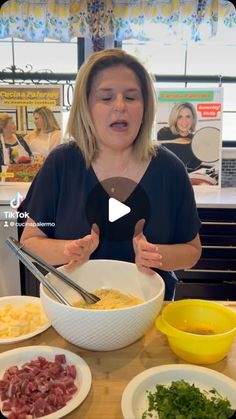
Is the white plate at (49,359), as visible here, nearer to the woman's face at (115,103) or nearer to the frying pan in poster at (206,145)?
the woman's face at (115,103)

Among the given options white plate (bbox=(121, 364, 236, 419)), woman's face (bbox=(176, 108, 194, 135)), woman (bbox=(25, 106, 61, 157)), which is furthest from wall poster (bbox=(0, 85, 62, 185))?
white plate (bbox=(121, 364, 236, 419))

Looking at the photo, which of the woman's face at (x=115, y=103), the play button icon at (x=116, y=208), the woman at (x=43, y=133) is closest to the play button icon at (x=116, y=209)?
the play button icon at (x=116, y=208)

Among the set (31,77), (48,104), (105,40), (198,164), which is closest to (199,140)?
(198,164)

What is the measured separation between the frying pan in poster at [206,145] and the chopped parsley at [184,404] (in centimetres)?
117

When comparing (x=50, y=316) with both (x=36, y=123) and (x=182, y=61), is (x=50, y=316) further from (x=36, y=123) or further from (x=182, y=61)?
(x=182, y=61)

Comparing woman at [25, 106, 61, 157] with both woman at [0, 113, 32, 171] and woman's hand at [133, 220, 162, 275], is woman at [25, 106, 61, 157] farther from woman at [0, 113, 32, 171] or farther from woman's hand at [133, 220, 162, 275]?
woman's hand at [133, 220, 162, 275]

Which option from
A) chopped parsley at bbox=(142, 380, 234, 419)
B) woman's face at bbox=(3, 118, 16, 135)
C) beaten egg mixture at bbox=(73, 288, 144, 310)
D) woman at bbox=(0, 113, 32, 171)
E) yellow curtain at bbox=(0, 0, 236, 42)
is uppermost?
yellow curtain at bbox=(0, 0, 236, 42)

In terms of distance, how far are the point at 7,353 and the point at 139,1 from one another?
0.57 meters

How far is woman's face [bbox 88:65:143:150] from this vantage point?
0.60 meters

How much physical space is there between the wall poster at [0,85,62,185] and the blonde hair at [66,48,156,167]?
0.46 m

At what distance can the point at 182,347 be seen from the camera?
1.58 feet

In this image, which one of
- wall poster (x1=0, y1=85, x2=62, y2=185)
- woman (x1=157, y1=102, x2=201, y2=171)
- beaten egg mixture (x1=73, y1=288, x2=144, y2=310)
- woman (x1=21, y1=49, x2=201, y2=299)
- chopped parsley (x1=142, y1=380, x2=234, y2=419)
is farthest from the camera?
woman (x1=157, y1=102, x2=201, y2=171)

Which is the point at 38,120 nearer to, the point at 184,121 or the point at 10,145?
the point at 10,145

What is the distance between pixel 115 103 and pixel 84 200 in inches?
6.9
